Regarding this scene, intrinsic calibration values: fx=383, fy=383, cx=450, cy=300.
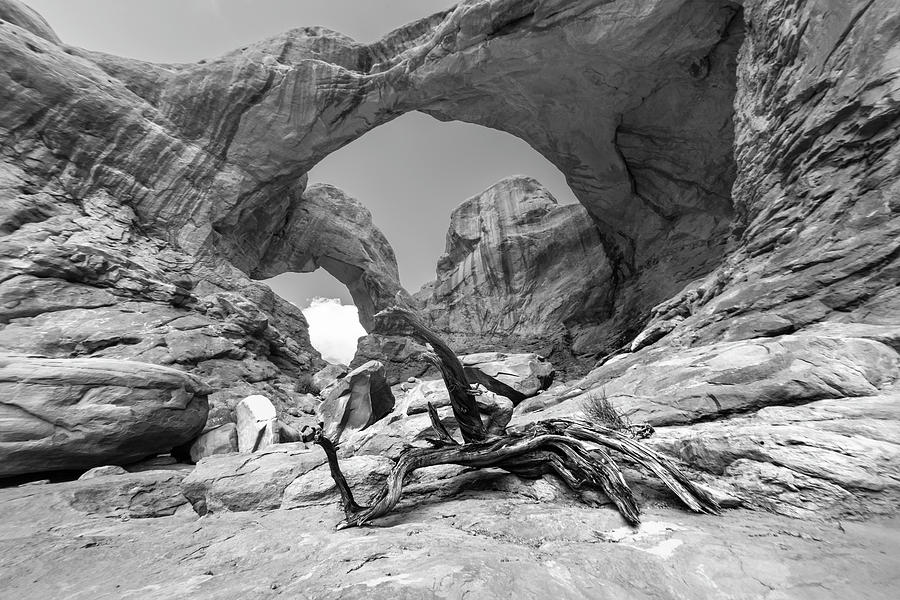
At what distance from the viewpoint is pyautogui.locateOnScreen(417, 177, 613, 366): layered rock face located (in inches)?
1024

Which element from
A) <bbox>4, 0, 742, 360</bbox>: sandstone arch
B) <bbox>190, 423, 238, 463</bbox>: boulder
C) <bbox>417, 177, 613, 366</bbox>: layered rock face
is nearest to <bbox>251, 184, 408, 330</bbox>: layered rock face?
<bbox>4, 0, 742, 360</bbox>: sandstone arch

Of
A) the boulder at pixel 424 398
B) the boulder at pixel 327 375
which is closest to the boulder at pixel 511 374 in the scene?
the boulder at pixel 424 398

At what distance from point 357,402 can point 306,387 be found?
947 cm

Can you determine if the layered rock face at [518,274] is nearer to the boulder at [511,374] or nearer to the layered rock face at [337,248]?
the layered rock face at [337,248]

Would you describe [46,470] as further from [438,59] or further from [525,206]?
[525,206]

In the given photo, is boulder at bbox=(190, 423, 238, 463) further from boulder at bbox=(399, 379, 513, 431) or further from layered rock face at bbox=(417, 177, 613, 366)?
layered rock face at bbox=(417, 177, 613, 366)

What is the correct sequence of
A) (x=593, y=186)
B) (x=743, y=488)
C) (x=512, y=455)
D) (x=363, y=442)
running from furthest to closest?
1. (x=593, y=186)
2. (x=363, y=442)
3. (x=512, y=455)
4. (x=743, y=488)

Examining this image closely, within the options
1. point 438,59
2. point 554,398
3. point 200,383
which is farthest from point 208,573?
point 438,59

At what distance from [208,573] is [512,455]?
328cm

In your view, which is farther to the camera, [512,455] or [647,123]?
[647,123]

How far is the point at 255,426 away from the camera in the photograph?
8648 millimetres

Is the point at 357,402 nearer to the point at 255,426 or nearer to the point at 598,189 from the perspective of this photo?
the point at 255,426

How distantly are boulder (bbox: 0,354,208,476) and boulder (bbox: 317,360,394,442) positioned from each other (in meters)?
3.00

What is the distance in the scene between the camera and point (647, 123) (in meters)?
18.7
